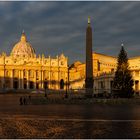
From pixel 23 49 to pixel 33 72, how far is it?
2065cm

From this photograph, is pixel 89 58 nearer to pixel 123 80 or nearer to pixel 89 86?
pixel 89 86

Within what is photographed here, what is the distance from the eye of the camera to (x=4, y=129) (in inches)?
486

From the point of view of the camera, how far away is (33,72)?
12462 cm

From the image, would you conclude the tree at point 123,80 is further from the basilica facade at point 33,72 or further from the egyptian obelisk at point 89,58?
the basilica facade at point 33,72

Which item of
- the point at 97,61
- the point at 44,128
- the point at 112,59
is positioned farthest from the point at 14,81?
the point at 44,128

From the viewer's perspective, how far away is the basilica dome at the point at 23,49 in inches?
5571

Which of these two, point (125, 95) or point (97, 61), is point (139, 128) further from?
point (97, 61)

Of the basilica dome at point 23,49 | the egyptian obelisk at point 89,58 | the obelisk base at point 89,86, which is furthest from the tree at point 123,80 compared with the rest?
the basilica dome at point 23,49

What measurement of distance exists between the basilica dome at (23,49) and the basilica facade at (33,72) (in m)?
10.6

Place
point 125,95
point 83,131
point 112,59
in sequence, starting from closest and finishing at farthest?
point 83,131, point 125,95, point 112,59

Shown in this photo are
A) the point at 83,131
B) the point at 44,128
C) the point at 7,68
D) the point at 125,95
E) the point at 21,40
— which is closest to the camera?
the point at 83,131

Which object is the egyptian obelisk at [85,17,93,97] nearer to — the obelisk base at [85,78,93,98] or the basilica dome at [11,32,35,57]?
the obelisk base at [85,78,93,98]

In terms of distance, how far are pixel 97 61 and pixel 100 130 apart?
112581 mm

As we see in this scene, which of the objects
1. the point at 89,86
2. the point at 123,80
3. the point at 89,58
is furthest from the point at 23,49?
the point at 89,58
